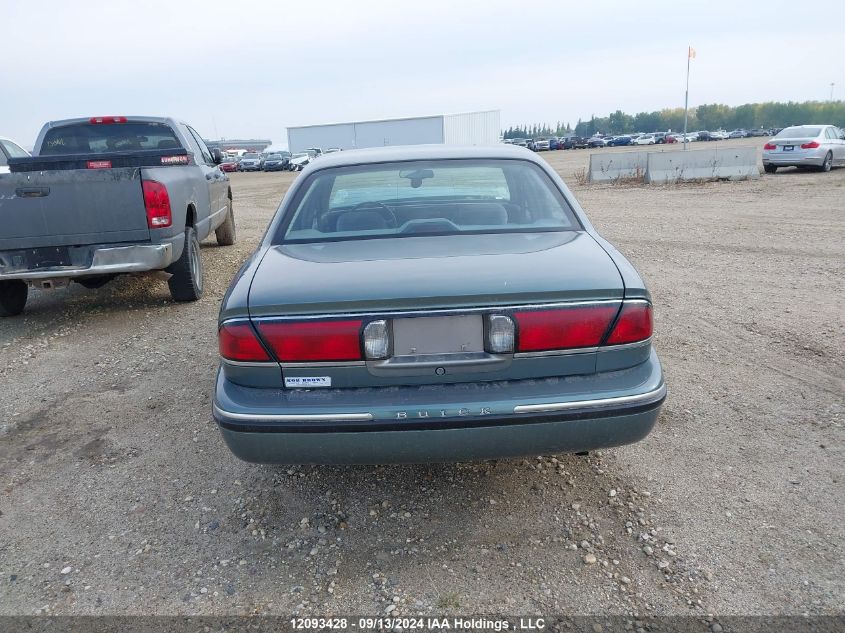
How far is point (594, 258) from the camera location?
2.58 meters

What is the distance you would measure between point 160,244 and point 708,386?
178 inches

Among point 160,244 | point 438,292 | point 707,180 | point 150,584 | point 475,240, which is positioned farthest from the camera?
point 707,180

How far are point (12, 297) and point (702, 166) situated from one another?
16.2 m

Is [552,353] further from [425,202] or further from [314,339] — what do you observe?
[425,202]

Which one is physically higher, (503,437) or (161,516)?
(503,437)

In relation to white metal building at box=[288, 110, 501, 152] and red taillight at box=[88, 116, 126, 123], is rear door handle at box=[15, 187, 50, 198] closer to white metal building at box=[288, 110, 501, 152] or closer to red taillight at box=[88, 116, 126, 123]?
red taillight at box=[88, 116, 126, 123]

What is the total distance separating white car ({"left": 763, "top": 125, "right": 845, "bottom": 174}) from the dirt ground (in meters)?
15.5

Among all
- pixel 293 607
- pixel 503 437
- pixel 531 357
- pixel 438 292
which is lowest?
pixel 293 607

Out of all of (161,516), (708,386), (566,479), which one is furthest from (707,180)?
(161,516)

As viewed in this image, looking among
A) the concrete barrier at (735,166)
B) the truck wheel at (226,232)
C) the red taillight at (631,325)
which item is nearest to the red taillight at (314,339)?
the red taillight at (631,325)

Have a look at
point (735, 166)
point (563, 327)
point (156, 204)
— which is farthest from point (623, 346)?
point (735, 166)

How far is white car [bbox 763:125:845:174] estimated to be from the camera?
17.6 m

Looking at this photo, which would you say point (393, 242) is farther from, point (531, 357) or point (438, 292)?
point (531, 357)

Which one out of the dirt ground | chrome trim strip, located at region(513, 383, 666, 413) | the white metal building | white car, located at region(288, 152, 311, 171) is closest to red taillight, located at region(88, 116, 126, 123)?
the dirt ground
